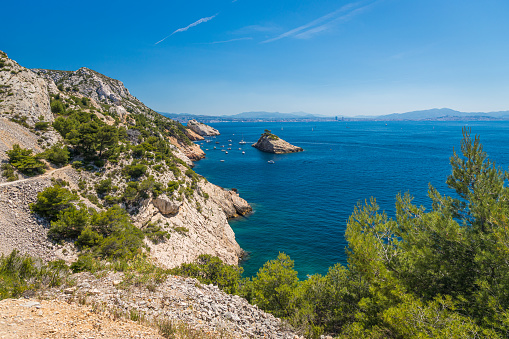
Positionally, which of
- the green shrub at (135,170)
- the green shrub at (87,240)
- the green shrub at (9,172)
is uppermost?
the green shrub at (9,172)

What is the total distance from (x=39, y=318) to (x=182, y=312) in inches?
219

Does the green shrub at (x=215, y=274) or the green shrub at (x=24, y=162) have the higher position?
the green shrub at (x=24, y=162)

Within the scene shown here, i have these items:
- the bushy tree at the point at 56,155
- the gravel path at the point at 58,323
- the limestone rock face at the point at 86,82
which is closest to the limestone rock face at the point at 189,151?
the limestone rock face at the point at 86,82

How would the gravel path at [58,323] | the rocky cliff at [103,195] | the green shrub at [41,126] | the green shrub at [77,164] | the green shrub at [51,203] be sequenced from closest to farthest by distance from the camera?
the gravel path at [58,323] < the rocky cliff at [103,195] < the green shrub at [51,203] < the green shrub at [77,164] < the green shrub at [41,126]

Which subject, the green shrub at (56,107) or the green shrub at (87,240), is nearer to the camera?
the green shrub at (87,240)

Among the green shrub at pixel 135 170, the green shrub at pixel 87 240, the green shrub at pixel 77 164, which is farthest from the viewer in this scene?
the green shrub at pixel 135 170

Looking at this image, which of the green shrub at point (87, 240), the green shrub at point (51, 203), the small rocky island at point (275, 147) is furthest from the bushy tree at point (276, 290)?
the small rocky island at point (275, 147)

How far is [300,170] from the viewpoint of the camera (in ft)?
292

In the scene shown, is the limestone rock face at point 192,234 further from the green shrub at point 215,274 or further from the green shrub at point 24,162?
the green shrub at point 24,162

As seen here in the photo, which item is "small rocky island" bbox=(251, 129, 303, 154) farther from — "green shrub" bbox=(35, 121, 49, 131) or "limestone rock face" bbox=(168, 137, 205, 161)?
"green shrub" bbox=(35, 121, 49, 131)

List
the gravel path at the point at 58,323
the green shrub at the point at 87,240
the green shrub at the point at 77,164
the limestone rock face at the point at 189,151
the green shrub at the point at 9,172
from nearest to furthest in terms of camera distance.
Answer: the gravel path at the point at 58,323, the green shrub at the point at 87,240, the green shrub at the point at 9,172, the green shrub at the point at 77,164, the limestone rock face at the point at 189,151

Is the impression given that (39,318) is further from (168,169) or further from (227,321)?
(168,169)

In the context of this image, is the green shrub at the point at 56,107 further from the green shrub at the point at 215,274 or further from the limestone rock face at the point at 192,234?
the green shrub at the point at 215,274

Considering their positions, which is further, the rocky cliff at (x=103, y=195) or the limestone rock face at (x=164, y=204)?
the limestone rock face at (x=164, y=204)
